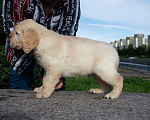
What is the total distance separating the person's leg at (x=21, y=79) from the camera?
3824 millimetres

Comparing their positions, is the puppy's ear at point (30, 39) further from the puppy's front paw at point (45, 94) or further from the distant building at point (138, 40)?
the distant building at point (138, 40)

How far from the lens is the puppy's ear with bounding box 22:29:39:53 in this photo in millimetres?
2771

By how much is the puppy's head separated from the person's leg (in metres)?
1.06

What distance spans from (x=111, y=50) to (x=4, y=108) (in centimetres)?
190

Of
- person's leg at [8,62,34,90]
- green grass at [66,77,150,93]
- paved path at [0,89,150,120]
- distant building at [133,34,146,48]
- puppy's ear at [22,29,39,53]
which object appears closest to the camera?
paved path at [0,89,150,120]

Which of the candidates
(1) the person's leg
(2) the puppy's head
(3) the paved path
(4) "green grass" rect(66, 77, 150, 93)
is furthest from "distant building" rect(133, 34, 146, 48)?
(2) the puppy's head

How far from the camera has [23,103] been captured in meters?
2.60

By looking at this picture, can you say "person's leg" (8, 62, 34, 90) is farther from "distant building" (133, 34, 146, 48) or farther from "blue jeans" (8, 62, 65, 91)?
"distant building" (133, 34, 146, 48)

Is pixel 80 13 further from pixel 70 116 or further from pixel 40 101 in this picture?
pixel 70 116

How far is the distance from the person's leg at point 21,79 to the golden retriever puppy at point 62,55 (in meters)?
1.03

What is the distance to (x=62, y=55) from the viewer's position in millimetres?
2898

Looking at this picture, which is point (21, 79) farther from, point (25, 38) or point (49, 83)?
point (25, 38)

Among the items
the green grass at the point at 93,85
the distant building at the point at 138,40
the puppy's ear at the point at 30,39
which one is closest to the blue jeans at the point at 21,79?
the puppy's ear at the point at 30,39

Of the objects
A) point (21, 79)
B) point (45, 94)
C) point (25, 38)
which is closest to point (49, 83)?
point (45, 94)
